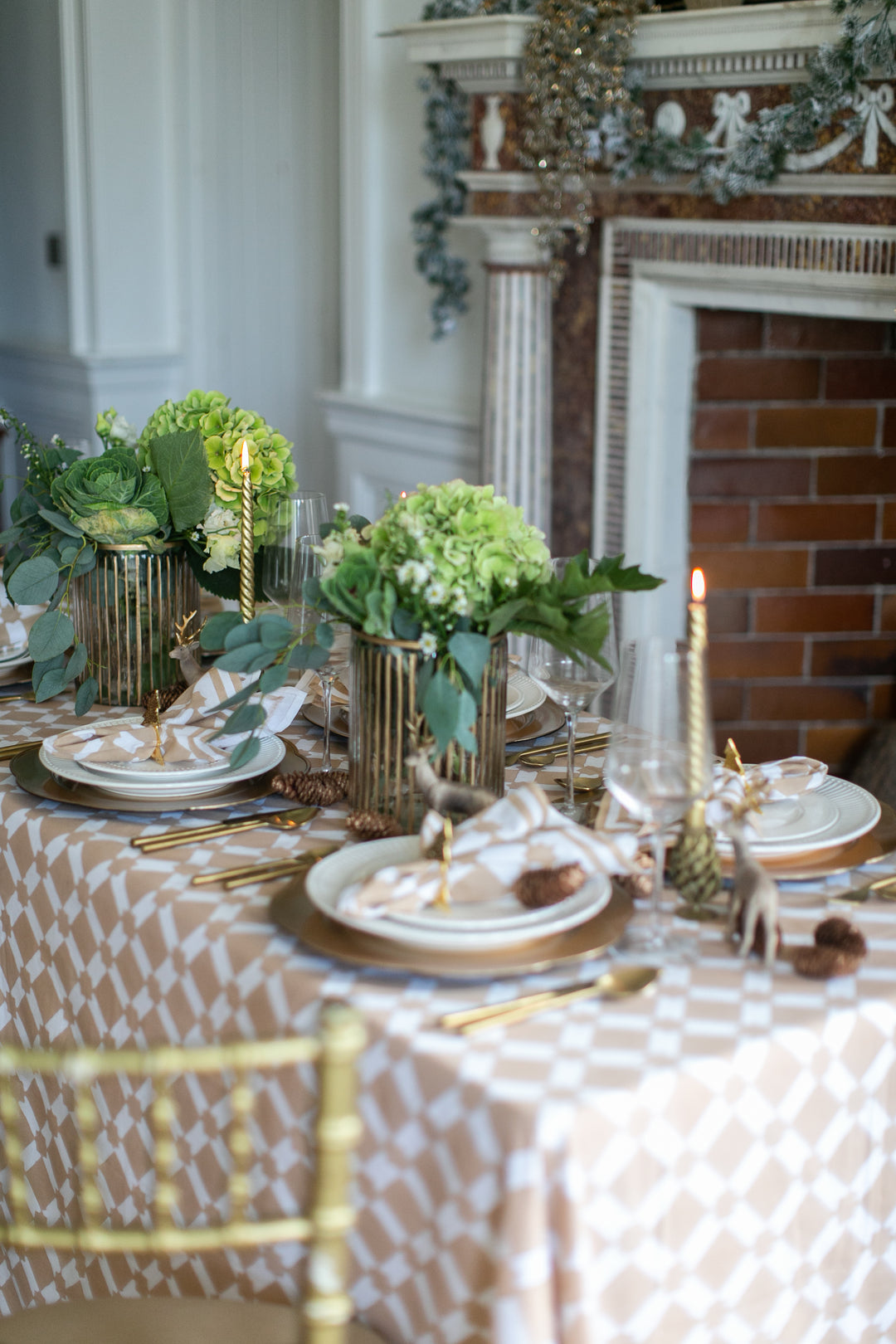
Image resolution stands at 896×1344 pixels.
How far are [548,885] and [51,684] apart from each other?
762mm

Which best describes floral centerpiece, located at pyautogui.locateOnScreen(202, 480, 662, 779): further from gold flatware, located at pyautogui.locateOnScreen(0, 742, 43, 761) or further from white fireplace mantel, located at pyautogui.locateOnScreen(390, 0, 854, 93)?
white fireplace mantel, located at pyautogui.locateOnScreen(390, 0, 854, 93)

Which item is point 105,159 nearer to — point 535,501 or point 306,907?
point 535,501

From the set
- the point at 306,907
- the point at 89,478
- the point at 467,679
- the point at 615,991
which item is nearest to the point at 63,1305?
the point at 306,907

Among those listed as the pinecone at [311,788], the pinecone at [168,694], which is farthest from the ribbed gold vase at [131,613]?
the pinecone at [311,788]

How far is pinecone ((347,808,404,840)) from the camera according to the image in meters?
1.29

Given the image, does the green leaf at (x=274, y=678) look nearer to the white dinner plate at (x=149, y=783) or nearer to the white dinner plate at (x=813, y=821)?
the white dinner plate at (x=149, y=783)

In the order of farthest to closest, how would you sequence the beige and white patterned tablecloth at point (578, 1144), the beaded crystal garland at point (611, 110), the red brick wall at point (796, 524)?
the red brick wall at point (796, 524)
the beaded crystal garland at point (611, 110)
the beige and white patterned tablecloth at point (578, 1144)

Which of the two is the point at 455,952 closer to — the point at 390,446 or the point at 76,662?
the point at 76,662

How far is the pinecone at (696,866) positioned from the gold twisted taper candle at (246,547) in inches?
24.3

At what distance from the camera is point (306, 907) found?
44.7 inches

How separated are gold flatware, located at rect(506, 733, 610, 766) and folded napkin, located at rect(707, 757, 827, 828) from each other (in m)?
0.21

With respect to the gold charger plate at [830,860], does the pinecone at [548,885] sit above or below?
above

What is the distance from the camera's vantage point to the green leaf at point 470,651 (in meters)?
1.23

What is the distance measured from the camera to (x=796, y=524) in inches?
126
